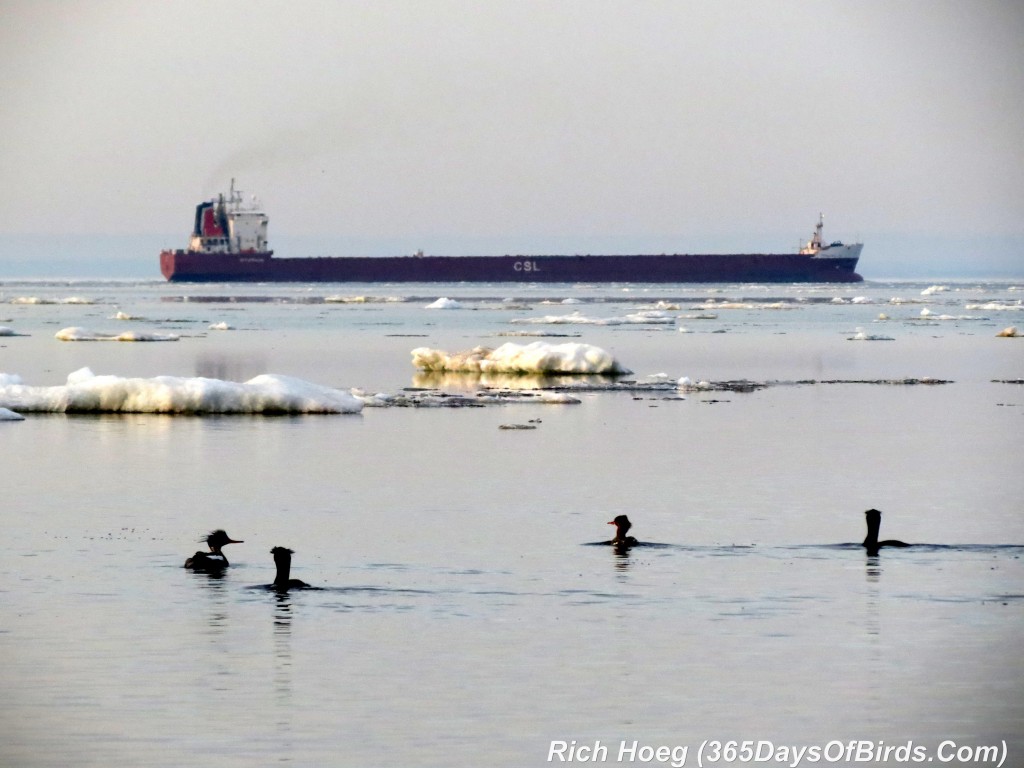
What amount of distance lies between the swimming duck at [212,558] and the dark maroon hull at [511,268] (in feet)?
365

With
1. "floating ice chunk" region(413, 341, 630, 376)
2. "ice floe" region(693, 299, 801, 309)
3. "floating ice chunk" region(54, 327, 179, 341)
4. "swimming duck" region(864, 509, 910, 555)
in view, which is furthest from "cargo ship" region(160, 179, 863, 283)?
"swimming duck" region(864, 509, 910, 555)

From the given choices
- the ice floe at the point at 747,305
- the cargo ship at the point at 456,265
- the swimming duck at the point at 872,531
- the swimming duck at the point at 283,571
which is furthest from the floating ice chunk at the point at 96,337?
the cargo ship at the point at 456,265

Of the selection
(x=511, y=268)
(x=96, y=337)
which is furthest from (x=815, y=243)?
(x=96, y=337)

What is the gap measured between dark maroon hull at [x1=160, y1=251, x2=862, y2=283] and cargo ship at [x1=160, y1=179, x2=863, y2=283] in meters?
A: 0.07

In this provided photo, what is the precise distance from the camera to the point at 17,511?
15211 millimetres

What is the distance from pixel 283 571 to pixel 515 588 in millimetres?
1569

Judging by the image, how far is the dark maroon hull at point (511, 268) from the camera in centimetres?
12356

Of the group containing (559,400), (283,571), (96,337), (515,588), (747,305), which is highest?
(283,571)

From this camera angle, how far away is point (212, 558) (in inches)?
486

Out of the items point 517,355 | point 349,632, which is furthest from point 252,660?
point 517,355

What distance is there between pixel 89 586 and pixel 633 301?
77.3 metres

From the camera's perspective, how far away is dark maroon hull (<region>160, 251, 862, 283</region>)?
123562 millimetres

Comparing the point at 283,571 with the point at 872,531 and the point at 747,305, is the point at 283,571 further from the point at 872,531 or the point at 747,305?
the point at 747,305

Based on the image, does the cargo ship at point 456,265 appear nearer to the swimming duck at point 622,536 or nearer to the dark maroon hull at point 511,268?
the dark maroon hull at point 511,268
